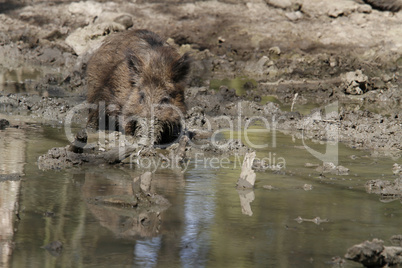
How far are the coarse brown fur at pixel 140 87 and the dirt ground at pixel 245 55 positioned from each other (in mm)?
909

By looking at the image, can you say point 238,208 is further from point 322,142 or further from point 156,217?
point 322,142

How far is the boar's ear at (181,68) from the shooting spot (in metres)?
→ 9.30

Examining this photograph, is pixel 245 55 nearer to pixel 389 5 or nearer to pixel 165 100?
pixel 389 5

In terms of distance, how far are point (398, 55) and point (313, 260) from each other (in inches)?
576

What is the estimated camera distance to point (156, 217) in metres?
5.08

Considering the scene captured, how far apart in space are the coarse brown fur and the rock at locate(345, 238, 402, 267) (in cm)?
469

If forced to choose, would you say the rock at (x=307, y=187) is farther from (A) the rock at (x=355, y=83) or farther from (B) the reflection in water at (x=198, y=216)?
(A) the rock at (x=355, y=83)

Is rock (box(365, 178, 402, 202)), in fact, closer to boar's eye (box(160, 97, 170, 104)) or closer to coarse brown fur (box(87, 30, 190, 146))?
coarse brown fur (box(87, 30, 190, 146))

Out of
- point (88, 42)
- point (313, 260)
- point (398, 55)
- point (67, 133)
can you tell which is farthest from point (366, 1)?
point (313, 260)

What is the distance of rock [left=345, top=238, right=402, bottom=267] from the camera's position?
4105 millimetres

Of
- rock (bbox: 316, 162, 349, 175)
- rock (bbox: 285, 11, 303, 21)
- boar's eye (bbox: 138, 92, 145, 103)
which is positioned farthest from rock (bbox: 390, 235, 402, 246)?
rock (bbox: 285, 11, 303, 21)

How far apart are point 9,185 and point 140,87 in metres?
3.72

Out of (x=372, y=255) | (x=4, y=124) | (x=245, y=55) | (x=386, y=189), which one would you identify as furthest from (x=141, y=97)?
(x=245, y=55)

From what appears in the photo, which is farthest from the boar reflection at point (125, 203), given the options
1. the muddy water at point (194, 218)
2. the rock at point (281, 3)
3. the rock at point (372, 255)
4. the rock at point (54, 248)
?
the rock at point (281, 3)
